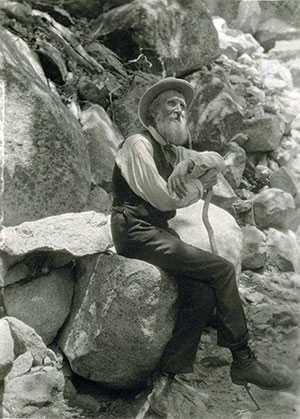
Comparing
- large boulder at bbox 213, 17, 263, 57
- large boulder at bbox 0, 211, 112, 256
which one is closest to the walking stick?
large boulder at bbox 0, 211, 112, 256

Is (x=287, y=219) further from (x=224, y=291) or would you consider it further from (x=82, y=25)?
(x=82, y=25)

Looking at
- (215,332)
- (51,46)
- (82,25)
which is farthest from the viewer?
(82,25)

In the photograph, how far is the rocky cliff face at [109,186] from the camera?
3295 mm

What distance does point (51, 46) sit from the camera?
473cm

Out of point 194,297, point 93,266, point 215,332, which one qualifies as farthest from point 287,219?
point 93,266

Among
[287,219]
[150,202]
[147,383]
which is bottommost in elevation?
[147,383]

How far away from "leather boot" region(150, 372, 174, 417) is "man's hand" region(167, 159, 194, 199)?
1.13 m

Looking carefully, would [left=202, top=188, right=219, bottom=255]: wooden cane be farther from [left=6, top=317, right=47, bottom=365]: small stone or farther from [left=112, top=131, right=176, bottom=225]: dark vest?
[left=6, top=317, right=47, bottom=365]: small stone

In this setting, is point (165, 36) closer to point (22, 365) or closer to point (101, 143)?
point (101, 143)

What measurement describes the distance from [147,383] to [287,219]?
189cm

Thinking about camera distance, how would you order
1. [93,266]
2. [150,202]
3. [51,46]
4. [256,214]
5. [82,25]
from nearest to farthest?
1. [150,202]
2. [93,266]
3. [256,214]
4. [51,46]
5. [82,25]

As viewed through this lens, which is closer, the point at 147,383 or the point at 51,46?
the point at 147,383

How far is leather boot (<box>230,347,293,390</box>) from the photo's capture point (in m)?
3.38

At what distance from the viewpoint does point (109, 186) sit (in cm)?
431
